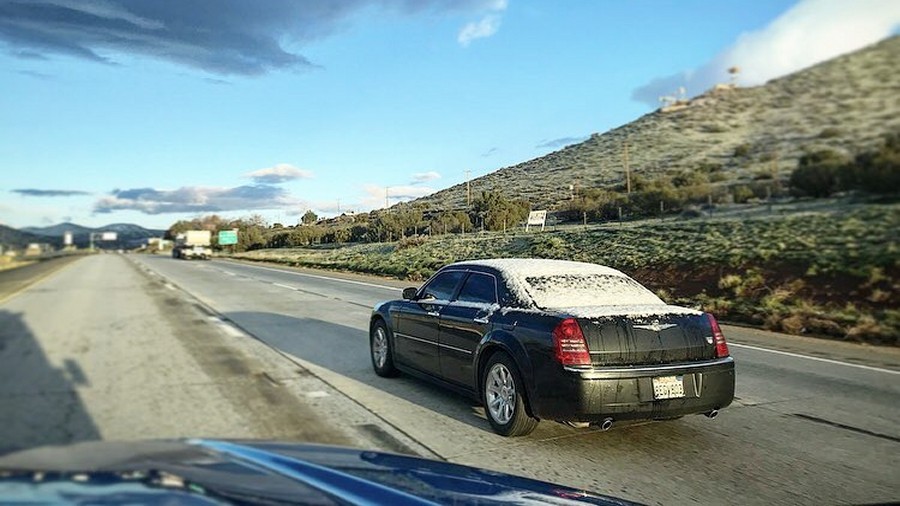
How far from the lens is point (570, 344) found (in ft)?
17.7

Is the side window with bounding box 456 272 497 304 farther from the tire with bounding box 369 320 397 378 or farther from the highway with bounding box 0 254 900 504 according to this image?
the tire with bounding box 369 320 397 378

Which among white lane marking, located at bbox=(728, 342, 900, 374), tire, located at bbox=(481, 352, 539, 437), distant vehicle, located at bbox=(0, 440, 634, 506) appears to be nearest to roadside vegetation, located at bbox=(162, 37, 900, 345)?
white lane marking, located at bbox=(728, 342, 900, 374)

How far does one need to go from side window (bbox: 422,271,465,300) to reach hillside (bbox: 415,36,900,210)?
413cm

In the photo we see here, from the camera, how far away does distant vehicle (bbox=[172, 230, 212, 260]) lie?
80444 mm

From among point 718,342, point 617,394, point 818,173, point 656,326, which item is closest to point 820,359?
point 818,173

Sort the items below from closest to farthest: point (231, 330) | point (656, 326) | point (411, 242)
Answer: point (656, 326), point (231, 330), point (411, 242)

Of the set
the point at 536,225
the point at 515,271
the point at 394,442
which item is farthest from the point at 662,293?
the point at 394,442

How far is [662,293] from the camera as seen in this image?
61.2 ft

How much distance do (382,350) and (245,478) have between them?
6.45 metres

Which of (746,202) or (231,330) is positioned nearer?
(746,202)

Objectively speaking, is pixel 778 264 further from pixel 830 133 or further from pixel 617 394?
pixel 617 394

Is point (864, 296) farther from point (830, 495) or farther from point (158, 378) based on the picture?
point (158, 378)

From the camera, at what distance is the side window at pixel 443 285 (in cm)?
738

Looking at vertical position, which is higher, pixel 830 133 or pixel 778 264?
pixel 830 133
